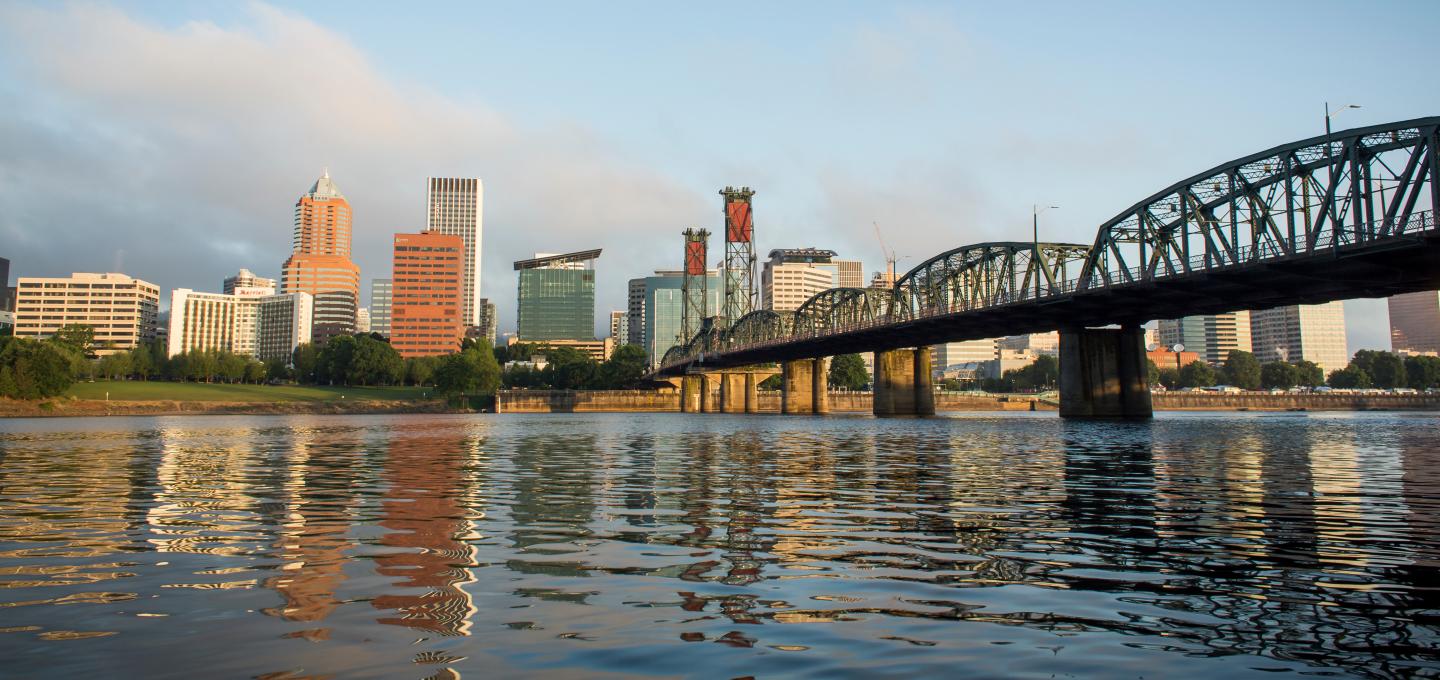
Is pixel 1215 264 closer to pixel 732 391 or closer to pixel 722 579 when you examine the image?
pixel 722 579

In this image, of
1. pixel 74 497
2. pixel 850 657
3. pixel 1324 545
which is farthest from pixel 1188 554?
pixel 74 497

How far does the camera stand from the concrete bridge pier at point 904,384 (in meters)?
132

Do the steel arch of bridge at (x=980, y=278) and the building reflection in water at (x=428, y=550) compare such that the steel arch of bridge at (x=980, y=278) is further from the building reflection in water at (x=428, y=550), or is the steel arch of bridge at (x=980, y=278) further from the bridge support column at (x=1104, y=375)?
the building reflection in water at (x=428, y=550)

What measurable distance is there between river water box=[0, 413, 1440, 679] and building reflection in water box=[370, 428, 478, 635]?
67mm

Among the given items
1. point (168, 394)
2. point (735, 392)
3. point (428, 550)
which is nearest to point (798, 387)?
point (735, 392)

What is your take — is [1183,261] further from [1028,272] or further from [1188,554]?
[1188,554]

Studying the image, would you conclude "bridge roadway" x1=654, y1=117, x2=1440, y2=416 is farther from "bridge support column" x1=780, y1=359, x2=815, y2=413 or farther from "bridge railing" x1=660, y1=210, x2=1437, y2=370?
"bridge support column" x1=780, y1=359, x2=815, y2=413

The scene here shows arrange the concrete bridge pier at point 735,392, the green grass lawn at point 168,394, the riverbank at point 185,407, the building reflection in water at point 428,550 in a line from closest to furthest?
1. the building reflection in water at point 428,550
2. the riverbank at point 185,407
3. the green grass lawn at point 168,394
4. the concrete bridge pier at point 735,392

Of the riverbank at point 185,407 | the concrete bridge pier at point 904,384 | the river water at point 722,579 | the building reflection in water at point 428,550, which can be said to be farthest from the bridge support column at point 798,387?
the river water at point 722,579

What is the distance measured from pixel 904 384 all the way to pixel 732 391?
67551 millimetres

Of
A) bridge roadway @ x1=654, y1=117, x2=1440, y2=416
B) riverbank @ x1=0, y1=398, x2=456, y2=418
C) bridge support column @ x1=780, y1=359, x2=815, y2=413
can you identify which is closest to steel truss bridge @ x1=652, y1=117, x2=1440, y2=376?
bridge roadway @ x1=654, y1=117, x2=1440, y2=416

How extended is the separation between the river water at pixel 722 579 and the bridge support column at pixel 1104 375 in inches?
2776

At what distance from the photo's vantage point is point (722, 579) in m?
10.7

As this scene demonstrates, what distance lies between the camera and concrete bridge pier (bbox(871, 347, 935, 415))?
13244 centimetres
